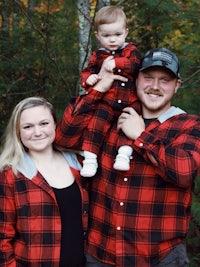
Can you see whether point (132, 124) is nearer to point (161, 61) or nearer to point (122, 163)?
point (122, 163)

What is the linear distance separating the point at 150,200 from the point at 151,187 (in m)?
0.08

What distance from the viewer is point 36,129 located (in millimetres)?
3211

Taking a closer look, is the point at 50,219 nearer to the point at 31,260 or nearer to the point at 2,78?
the point at 31,260

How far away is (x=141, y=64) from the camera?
329 cm

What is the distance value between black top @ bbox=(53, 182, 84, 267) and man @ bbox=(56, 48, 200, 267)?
0.08m

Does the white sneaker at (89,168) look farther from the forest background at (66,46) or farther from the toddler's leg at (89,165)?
the forest background at (66,46)

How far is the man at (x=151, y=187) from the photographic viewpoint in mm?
2912

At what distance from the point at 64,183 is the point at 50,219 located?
269 millimetres

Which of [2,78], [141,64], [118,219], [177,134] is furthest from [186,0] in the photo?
[118,219]

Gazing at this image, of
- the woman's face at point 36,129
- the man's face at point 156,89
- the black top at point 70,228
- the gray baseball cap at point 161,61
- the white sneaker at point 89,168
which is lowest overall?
the black top at point 70,228

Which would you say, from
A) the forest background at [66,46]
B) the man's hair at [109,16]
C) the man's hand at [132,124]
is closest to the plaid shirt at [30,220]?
the man's hand at [132,124]

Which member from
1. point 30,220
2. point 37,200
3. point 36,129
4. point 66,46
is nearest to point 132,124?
point 36,129

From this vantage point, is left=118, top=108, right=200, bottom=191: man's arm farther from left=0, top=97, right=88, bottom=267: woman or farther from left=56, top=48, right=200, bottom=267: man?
left=0, top=97, right=88, bottom=267: woman

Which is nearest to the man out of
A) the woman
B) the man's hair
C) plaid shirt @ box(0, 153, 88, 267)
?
the woman
